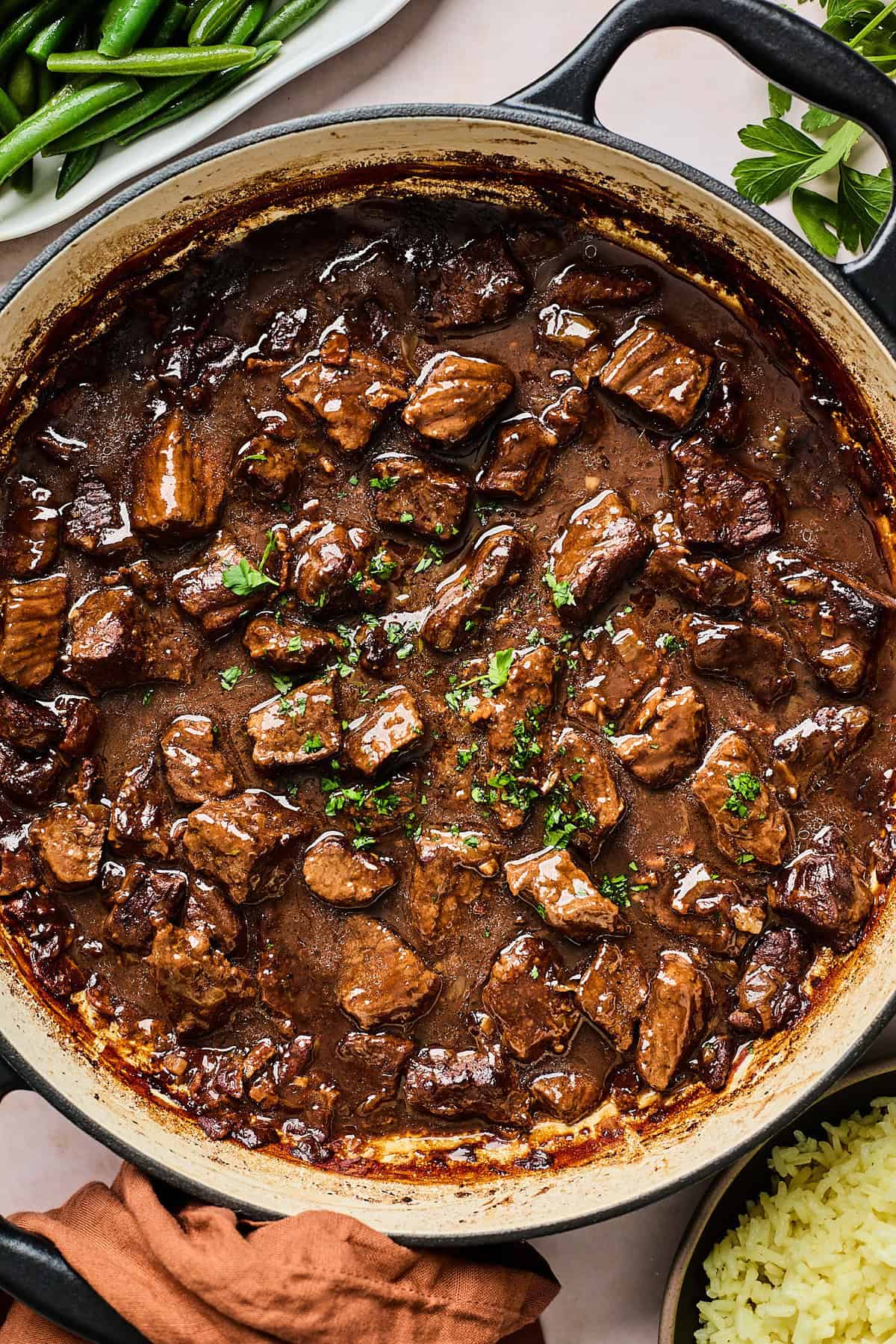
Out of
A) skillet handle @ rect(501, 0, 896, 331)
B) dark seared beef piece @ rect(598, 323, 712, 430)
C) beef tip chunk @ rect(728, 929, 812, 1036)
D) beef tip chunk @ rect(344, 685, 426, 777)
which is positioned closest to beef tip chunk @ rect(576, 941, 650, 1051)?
beef tip chunk @ rect(728, 929, 812, 1036)

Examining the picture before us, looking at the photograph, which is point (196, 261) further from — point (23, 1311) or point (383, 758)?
point (23, 1311)

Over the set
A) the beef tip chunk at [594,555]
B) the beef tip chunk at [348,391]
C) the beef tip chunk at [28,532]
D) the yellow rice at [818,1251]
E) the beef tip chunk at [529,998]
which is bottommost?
the yellow rice at [818,1251]

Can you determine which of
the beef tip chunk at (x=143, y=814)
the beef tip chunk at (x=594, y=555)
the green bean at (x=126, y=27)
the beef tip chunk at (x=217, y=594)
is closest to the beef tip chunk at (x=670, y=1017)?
the beef tip chunk at (x=594, y=555)

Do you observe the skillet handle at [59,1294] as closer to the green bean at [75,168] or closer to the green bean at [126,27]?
the green bean at [75,168]

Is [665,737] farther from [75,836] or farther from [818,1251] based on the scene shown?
[75,836]

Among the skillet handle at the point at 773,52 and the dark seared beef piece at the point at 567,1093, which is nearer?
the skillet handle at the point at 773,52

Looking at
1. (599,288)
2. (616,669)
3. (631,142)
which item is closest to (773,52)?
(631,142)
